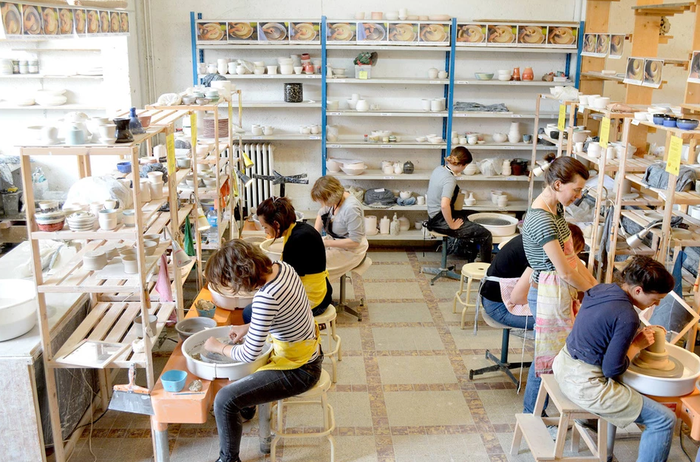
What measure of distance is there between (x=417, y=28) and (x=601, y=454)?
504cm

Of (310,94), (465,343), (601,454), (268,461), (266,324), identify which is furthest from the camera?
(310,94)

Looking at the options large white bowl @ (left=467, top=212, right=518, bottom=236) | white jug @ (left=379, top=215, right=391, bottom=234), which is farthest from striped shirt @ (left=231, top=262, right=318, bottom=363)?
white jug @ (left=379, top=215, right=391, bottom=234)

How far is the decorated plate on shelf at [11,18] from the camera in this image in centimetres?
385

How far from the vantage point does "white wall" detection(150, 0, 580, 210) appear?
739 cm

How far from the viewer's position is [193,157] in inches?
179

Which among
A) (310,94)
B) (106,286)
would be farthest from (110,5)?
(106,286)

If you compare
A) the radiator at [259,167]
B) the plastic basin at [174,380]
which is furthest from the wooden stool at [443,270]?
the plastic basin at [174,380]

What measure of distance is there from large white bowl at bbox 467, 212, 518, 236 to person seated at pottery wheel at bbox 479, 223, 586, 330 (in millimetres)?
2428

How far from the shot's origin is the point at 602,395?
3.27 meters

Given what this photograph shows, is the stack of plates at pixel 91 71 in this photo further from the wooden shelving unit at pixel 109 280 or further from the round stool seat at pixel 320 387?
the round stool seat at pixel 320 387

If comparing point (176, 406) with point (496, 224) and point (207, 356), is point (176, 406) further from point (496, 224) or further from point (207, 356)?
point (496, 224)

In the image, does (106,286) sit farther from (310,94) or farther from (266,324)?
(310,94)

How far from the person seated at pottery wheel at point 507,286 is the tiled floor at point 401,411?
611mm

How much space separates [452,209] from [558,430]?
3.48 m
